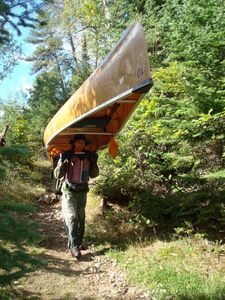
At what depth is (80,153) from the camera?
7445 mm

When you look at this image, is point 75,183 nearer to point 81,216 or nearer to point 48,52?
point 81,216

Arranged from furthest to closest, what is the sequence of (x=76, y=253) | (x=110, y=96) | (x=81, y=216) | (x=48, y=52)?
(x=48, y=52) → (x=81, y=216) → (x=76, y=253) → (x=110, y=96)

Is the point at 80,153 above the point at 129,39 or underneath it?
underneath

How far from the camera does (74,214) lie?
730 cm

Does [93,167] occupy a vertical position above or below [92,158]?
below

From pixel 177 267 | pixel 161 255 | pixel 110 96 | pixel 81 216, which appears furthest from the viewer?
pixel 81 216

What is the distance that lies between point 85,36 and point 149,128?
2078cm

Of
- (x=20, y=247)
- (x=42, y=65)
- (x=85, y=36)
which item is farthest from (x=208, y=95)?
(x=42, y=65)

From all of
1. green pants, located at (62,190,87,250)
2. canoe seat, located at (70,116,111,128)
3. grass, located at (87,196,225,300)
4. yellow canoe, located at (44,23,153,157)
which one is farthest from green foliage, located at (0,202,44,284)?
canoe seat, located at (70,116,111,128)

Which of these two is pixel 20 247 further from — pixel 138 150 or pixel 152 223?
pixel 138 150

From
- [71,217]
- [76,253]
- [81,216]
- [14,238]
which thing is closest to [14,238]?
[14,238]

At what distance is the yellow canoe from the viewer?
5.71 meters

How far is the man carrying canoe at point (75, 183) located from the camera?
23.9 ft

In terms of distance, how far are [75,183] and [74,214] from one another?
0.58m
